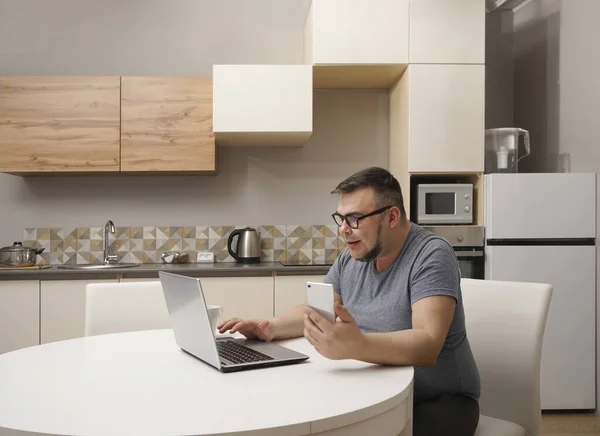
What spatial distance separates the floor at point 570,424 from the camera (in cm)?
332

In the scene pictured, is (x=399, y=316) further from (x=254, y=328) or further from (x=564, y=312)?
(x=564, y=312)

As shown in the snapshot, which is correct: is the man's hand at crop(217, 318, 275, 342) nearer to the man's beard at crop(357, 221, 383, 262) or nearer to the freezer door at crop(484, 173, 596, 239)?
the man's beard at crop(357, 221, 383, 262)

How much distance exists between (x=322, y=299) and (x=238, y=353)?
341 mm

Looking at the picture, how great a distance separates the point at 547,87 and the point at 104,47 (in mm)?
2910

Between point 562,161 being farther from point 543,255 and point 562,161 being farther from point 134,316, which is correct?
point 134,316

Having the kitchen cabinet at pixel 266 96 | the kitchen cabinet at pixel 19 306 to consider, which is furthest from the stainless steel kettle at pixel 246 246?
the kitchen cabinet at pixel 19 306

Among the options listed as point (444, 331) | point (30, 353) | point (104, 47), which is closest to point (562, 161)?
point (444, 331)

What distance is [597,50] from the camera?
11.9ft

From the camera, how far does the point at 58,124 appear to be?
379 centimetres

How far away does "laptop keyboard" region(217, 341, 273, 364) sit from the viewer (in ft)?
5.27

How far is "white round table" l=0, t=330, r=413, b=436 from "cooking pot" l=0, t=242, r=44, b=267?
226cm

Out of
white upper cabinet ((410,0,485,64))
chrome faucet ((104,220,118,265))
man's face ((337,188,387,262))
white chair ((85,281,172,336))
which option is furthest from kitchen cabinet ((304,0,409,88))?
man's face ((337,188,387,262))

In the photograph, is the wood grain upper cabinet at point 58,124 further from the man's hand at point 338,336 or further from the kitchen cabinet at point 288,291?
the man's hand at point 338,336

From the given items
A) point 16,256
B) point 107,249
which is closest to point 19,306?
point 16,256
